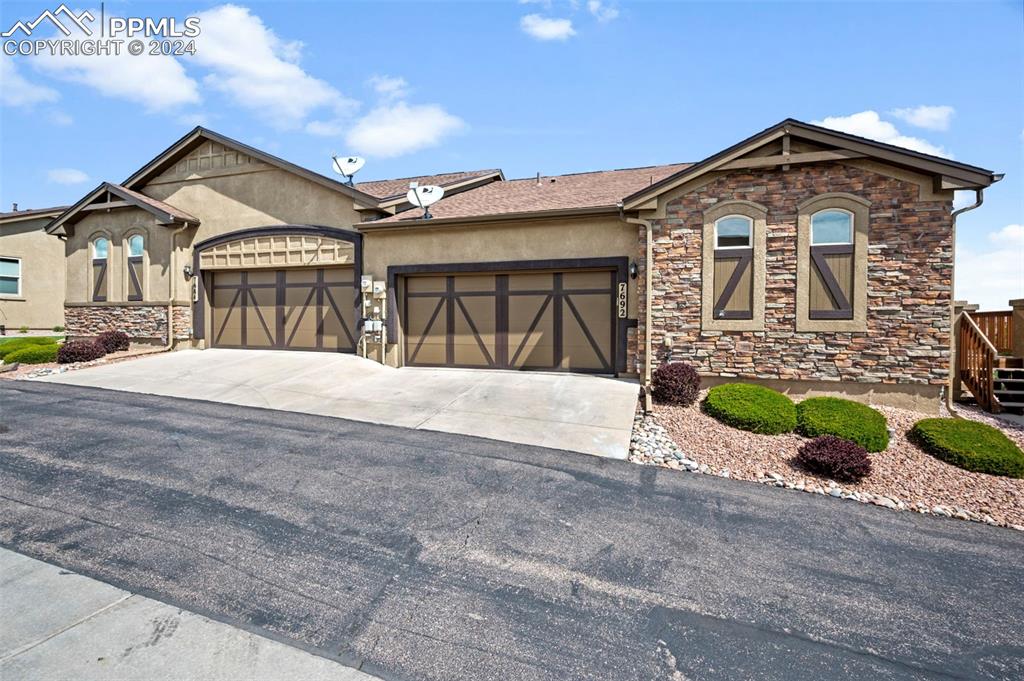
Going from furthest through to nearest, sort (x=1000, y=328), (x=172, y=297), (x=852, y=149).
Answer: (x=172, y=297), (x=1000, y=328), (x=852, y=149)

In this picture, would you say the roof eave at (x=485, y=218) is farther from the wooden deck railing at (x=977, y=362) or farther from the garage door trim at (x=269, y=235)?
the wooden deck railing at (x=977, y=362)

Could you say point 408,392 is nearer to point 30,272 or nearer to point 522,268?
point 522,268

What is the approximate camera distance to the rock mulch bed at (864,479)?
623 centimetres

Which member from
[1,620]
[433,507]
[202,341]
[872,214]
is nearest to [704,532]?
[433,507]

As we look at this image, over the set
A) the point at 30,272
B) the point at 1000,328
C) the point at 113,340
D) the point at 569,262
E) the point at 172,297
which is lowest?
the point at 113,340

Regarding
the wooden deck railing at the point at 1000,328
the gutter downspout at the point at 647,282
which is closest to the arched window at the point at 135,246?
the gutter downspout at the point at 647,282

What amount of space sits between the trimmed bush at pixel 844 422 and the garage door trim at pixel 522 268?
388 centimetres

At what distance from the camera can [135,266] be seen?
15.9 meters

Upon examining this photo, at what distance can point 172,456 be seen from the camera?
6.45 meters

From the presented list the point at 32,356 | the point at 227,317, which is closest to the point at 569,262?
the point at 227,317

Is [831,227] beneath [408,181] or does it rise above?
beneath

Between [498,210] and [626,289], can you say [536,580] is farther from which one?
[498,210]

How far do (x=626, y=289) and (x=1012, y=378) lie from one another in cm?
832

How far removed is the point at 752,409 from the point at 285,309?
498 inches
